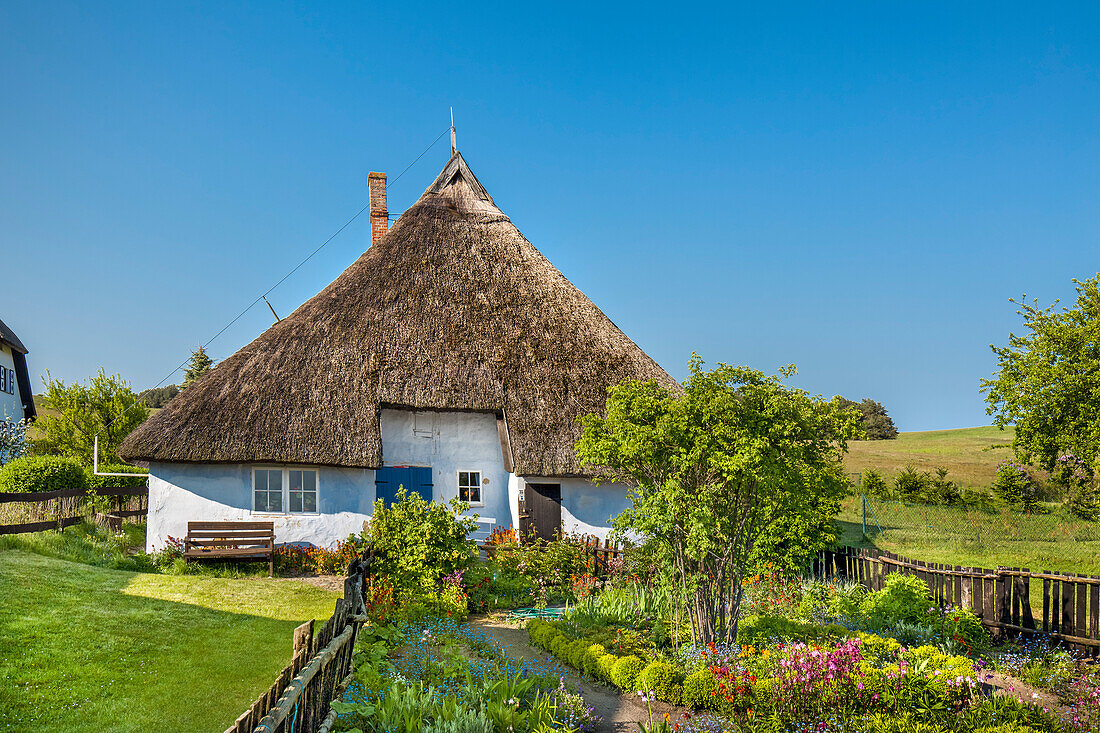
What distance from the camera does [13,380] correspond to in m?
27.7

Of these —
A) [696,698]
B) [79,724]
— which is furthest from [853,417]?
[79,724]

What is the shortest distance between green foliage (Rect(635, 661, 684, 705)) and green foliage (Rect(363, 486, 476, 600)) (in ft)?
12.8

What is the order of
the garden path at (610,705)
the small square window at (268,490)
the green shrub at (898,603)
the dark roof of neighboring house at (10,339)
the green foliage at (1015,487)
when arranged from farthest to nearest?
1. the dark roof of neighboring house at (10,339)
2. the green foliage at (1015,487)
3. the small square window at (268,490)
4. the green shrub at (898,603)
5. the garden path at (610,705)

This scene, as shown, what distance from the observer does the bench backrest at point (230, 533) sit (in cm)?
1324

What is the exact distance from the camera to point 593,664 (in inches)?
283

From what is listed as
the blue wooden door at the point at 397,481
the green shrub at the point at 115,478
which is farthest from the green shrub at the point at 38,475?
the blue wooden door at the point at 397,481

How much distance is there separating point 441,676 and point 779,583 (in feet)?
20.6

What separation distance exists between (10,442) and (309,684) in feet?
83.2

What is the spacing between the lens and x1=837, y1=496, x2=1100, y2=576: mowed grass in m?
16.3

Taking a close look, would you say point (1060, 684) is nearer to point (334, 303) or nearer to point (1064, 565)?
point (1064, 565)

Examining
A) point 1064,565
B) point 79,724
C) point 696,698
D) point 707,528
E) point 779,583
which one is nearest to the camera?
point 79,724

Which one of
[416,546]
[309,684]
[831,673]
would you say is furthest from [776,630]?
[309,684]

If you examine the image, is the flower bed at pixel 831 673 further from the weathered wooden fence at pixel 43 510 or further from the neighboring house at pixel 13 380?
the neighboring house at pixel 13 380

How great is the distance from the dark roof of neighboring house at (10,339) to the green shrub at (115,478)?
23.8ft
